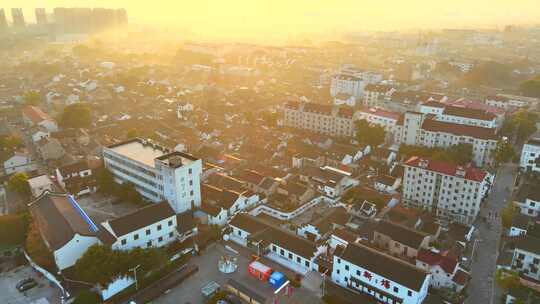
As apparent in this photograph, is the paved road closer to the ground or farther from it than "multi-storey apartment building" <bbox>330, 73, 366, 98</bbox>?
closer to the ground

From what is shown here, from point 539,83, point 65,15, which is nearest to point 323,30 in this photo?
point 65,15

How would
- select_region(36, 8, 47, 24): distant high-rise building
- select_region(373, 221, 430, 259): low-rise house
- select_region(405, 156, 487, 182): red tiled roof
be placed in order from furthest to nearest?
select_region(36, 8, 47, 24): distant high-rise building → select_region(405, 156, 487, 182): red tiled roof → select_region(373, 221, 430, 259): low-rise house

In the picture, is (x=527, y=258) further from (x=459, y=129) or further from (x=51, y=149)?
(x=51, y=149)

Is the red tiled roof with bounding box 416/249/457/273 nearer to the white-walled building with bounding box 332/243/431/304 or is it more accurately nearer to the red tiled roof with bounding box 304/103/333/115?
the white-walled building with bounding box 332/243/431/304

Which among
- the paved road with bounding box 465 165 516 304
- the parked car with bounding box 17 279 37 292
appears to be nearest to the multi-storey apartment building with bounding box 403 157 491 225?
the paved road with bounding box 465 165 516 304

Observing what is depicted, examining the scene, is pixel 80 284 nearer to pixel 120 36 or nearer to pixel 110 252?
pixel 110 252

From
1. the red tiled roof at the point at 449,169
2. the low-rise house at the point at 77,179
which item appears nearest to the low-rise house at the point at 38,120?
the low-rise house at the point at 77,179

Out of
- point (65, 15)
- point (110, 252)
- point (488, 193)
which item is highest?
point (65, 15)
